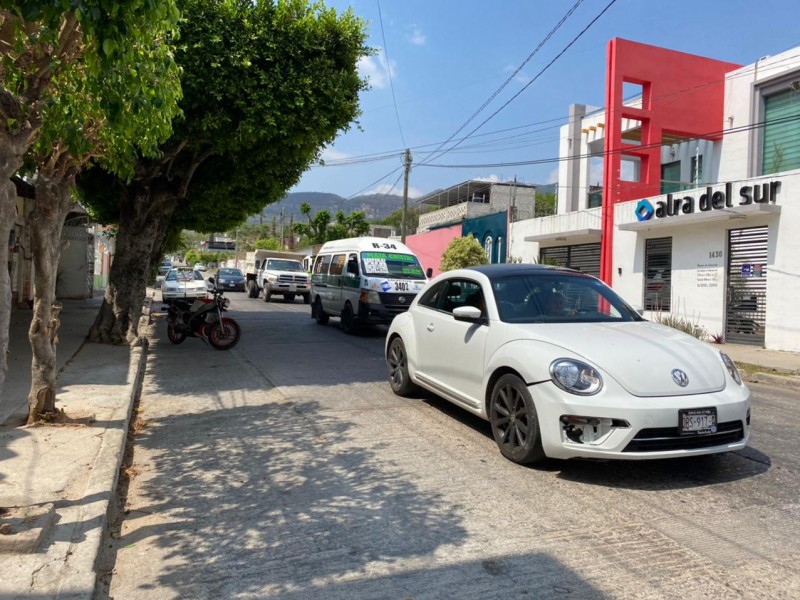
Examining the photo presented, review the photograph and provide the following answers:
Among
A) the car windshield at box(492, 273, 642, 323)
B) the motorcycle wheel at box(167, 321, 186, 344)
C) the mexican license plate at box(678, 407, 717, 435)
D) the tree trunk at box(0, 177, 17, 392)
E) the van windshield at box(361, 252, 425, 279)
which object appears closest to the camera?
the tree trunk at box(0, 177, 17, 392)

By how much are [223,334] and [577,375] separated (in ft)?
28.8

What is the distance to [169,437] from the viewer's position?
605 centimetres

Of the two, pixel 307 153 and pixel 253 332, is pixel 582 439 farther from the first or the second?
pixel 253 332

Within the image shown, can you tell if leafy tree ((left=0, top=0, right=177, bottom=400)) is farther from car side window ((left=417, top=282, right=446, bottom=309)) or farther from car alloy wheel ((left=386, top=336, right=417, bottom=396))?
car alloy wheel ((left=386, top=336, right=417, bottom=396))

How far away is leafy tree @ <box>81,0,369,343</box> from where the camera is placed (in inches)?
360

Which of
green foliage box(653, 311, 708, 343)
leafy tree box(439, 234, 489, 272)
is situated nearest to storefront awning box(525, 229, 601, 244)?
leafy tree box(439, 234, 489, 272)

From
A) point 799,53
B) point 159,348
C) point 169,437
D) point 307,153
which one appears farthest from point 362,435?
point 799,53

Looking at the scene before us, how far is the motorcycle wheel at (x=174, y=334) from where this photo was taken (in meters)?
12.2

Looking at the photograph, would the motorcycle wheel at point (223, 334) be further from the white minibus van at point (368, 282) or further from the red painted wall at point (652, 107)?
the red painted wall at point (652, 107)

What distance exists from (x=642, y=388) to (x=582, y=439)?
1.82 ft

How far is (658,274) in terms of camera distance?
1766 centimetres

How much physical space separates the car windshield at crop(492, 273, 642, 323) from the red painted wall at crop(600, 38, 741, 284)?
13.8m

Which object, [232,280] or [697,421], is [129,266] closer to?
[697,421]

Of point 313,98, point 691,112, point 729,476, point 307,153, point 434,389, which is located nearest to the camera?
point 729,476
